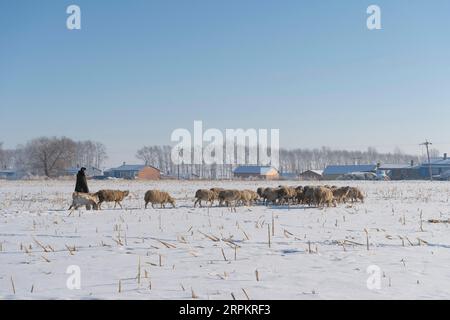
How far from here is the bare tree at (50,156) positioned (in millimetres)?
93750

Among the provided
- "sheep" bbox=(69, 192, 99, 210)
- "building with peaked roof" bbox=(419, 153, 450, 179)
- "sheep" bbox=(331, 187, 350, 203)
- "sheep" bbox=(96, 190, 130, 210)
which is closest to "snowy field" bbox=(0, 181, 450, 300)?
"sheep" bbox=(69, 192, 99, 210)

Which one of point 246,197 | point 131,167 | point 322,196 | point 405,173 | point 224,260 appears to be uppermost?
point 131,167

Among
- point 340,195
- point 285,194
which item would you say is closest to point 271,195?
point 285,194

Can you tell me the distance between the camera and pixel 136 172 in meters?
109

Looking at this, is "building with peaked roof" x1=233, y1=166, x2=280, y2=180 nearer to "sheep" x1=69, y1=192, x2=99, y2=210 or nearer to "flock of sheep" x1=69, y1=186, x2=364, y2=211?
"flock of sheep" x1=69, y1=186, x2=364, y2=211

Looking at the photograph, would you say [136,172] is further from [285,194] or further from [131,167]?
[285,194]

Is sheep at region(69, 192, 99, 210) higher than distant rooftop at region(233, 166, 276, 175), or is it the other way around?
distant rooftop at region(233, 166, 276, 175)

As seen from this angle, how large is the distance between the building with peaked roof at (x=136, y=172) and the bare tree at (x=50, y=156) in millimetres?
16069

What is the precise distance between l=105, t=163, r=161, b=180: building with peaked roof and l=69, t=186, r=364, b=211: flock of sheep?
8335 centimetres

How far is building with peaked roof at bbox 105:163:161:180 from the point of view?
345 feet

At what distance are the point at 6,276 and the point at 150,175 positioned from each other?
101 meters

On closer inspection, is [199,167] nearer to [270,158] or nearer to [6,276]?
[270,158]

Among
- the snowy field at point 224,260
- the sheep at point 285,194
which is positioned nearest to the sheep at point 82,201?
the snowy field at point 224,260

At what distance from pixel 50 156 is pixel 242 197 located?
82.2 meters
